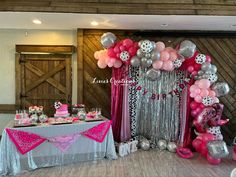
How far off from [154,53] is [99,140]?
182 centimetres

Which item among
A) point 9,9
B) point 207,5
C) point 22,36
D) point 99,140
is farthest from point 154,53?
point 22,36

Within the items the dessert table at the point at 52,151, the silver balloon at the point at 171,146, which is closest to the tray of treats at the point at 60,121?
the dessert table at the point at 52,151

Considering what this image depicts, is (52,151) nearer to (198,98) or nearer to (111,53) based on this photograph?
(111,53)

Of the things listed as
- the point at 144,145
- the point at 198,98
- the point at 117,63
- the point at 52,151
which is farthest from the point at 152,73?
the point at 52,151

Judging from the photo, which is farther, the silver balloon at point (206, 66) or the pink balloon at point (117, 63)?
the pink balloon at point (117, 63)

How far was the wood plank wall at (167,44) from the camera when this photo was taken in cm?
523

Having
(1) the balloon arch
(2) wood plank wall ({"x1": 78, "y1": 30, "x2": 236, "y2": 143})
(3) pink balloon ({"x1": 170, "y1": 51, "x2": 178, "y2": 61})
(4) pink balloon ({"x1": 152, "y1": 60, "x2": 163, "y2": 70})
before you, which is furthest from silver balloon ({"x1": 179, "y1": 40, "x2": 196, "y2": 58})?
(2) wood plank wall ({"x1": 78, "y1": 30, "x2": 236, "y2": 143})

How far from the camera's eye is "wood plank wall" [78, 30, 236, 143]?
5.23 m

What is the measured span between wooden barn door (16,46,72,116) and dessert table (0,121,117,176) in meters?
1.48

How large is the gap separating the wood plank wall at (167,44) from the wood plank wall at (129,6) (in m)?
1.13

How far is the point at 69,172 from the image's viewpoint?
3.78 m

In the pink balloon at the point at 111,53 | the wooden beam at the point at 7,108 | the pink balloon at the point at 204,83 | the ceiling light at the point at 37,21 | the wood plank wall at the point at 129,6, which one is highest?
the wood plank wall at the point at 129,6

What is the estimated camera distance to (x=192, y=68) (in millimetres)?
4598

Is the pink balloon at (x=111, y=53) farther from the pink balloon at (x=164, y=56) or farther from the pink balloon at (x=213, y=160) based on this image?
the pink balloon at (x=213, y=160)
